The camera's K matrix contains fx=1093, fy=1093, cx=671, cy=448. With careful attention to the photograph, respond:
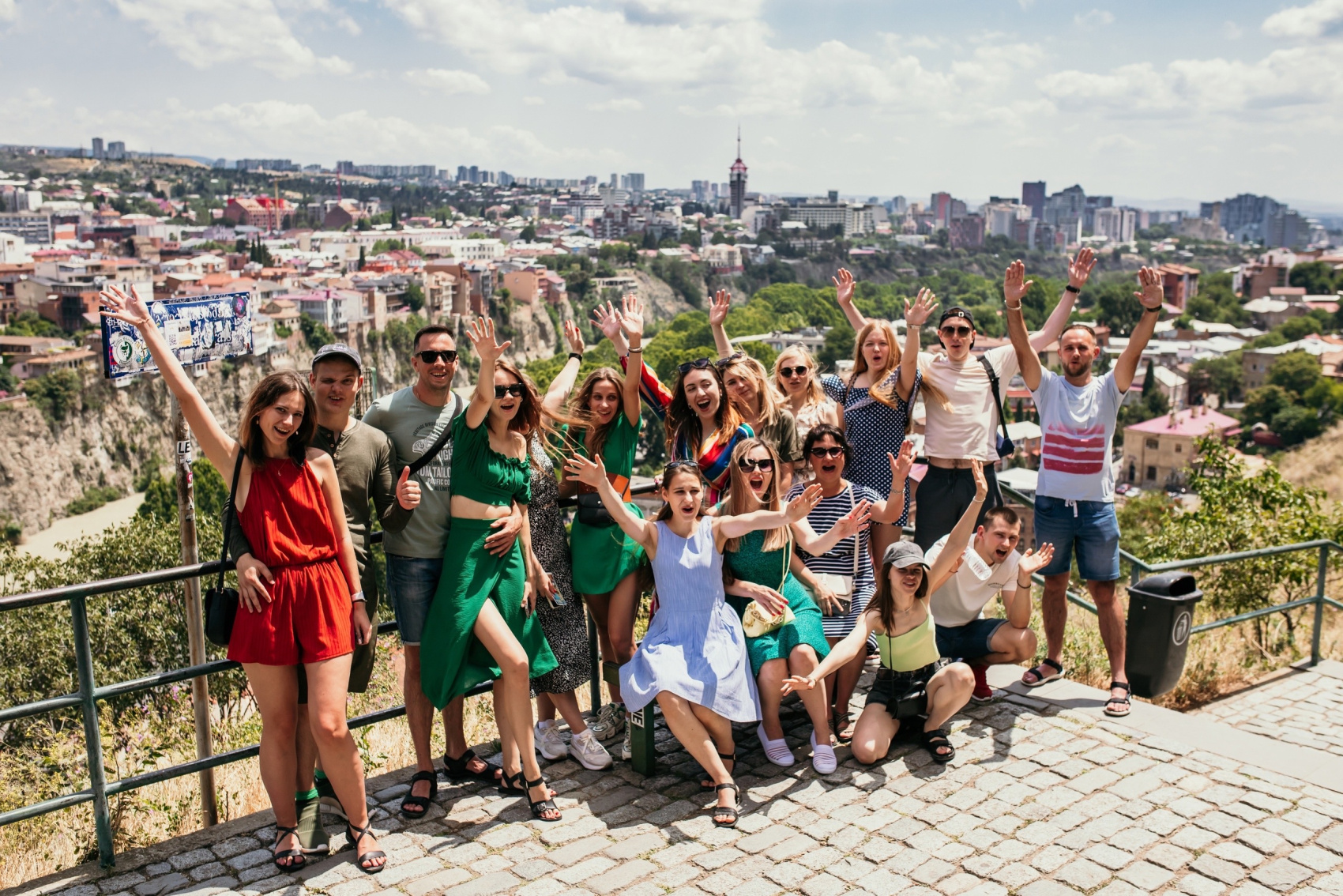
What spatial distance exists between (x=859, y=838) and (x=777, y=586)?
3.04 ft

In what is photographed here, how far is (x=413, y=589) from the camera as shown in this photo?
3.51 meters

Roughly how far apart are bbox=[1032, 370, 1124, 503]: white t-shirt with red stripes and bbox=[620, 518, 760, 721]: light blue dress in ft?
5.09

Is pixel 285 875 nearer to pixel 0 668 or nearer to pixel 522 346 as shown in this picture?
pixel 0 668

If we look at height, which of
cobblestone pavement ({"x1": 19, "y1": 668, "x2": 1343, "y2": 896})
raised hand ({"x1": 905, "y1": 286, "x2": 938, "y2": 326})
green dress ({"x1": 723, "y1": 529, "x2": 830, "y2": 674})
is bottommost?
cobblestone pavement ({"x1": 19, "y1": 668, "x2": 1343, "y2": 896})

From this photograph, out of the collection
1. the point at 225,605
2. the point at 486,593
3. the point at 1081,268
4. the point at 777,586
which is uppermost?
the point at 1081,268

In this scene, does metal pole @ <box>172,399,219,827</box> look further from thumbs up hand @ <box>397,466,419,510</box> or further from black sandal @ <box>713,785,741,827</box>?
black sandal @ <box>713,785,741,827</box>

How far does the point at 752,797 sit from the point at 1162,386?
70483 mm

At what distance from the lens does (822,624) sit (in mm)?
4012

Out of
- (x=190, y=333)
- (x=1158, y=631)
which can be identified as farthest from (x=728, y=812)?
(x=190, y=333)

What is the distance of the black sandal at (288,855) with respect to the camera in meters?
3.08

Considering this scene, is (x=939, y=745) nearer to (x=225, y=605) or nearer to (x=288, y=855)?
(x=288, y=855)

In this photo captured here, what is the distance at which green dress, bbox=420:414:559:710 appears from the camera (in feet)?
11.3

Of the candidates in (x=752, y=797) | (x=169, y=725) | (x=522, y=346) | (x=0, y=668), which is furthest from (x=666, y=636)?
(x=522, y=346)


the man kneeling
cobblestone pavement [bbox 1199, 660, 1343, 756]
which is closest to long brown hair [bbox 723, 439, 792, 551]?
the man kneeling
